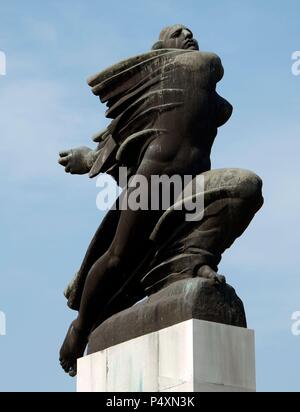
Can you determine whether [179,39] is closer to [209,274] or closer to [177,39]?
[177,39]

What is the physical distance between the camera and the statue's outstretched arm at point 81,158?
11586mm

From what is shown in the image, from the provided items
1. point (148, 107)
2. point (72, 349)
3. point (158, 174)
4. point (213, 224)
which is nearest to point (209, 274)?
point (213, 224)

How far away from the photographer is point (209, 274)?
9.95 meters

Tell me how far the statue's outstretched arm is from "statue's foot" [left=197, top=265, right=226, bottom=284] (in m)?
2.01

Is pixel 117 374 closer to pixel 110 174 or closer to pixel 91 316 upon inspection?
pixel 91 316

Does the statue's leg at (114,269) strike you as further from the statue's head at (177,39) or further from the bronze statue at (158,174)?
the statue's head at (177,39)

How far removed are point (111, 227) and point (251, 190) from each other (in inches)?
65.6

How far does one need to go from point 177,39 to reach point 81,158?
1.48 meters

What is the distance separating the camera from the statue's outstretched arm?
11.6m

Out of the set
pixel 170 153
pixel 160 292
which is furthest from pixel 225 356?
pixel 170 153

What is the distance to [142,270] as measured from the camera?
35.7 ft

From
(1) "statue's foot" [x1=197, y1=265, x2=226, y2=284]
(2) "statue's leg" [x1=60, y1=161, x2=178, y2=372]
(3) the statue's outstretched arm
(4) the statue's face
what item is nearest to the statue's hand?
(3) the statue's outstretched arm

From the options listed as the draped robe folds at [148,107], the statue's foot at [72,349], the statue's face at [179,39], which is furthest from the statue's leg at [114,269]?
the statue's face at [179,39]

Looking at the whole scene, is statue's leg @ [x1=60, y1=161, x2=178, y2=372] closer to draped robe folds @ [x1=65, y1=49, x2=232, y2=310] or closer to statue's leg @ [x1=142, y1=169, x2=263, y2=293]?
draped robe folds @ [x1=65, y1=49, x2=232, y2=310]
